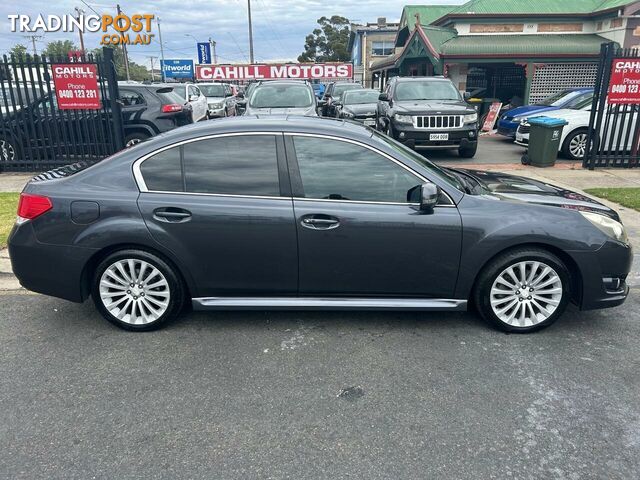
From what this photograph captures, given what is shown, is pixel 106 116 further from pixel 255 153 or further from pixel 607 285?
pixel 607 285

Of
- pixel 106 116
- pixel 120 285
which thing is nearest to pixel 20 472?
pixel 120 285

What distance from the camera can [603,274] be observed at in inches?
147

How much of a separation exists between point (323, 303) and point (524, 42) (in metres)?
21.0

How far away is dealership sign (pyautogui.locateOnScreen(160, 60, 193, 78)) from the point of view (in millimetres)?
58700

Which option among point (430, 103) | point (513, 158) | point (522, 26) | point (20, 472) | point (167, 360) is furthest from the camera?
point (522, 26)

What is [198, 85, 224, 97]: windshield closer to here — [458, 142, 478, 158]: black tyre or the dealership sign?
[458, 142, 478, 158]: black tyre

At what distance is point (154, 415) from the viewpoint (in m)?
2.96

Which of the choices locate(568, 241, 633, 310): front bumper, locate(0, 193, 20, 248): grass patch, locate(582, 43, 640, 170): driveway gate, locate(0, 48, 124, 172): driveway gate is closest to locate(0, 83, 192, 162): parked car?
locate(0, 48, 124, 172): driveway gate

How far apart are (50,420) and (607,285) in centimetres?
381

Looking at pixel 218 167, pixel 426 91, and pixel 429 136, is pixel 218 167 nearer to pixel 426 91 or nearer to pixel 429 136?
pixel 429 136

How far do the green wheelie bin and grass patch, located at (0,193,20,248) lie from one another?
955cm

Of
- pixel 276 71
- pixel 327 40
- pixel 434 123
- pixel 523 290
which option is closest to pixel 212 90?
pixel 276 71

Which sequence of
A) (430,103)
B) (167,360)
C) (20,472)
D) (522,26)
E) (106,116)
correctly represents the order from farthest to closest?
(522,26)
(430,103)
(106,116)
(167,360)
(20,472)

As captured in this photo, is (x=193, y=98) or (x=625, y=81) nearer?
(x=625, y=81)
